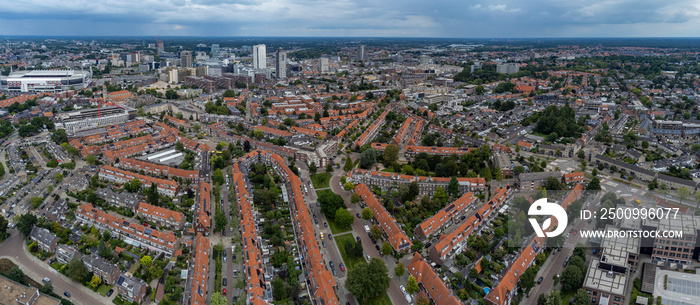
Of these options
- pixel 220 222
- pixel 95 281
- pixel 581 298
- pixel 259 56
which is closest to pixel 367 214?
pixel 220 222

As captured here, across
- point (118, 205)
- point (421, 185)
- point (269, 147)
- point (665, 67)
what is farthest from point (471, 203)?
point (665, 67)

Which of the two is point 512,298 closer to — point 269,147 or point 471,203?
point 471,203

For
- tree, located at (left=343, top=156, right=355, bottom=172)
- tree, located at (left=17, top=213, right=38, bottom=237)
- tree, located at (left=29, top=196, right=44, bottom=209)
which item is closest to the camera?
tree, located at (left=17, top=213, right=38, bottom=237)

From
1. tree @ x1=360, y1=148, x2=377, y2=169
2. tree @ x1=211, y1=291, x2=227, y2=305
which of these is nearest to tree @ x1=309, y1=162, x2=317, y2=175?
tree @ x1=360, y1=148, x2=377, y2=169

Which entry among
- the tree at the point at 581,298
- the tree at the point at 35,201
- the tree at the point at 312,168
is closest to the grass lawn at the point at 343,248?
the tree at the point at 312,168

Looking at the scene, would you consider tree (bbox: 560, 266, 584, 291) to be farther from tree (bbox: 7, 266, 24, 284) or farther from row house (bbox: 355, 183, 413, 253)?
tree (bbox: 7, 266, 24, 284)

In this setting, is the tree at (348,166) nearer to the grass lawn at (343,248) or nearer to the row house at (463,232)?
the grass lawn at (343,248)
